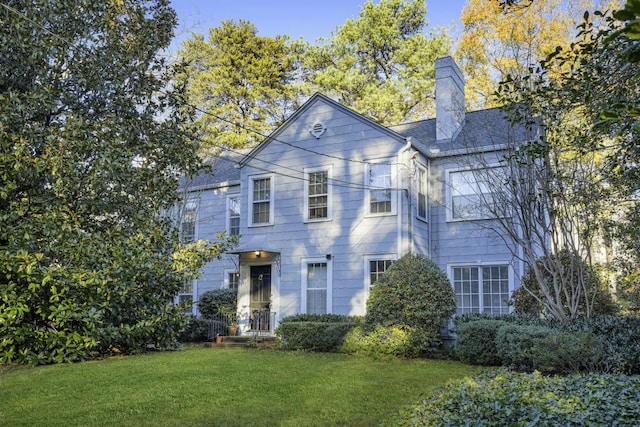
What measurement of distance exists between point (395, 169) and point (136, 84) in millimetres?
9148

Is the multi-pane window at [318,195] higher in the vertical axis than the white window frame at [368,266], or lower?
higher

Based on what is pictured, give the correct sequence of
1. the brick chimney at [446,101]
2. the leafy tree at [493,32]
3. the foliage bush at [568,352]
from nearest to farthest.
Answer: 1. the foliage bush at [568,352]
2. the leafy tree at [493,32]
3. the brick chimney at [446,101]

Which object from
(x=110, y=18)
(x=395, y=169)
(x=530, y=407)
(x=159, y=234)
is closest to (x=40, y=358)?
(x=159, y=234)

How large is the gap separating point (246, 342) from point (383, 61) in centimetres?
1892

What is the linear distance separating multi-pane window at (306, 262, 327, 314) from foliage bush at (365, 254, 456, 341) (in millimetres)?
3063

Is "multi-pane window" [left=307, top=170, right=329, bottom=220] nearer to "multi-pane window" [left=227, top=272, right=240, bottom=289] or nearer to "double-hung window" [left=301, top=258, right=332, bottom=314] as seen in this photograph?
"double-hung window" [left=301, top=258, right=332, bottom=314]

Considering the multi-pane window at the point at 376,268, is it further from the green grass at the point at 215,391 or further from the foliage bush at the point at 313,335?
the green grass at the point at 215,391

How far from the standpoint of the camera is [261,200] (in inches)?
646

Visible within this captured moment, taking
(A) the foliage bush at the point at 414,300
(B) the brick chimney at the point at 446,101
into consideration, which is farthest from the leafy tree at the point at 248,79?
(A) the foliage bush at the point at 414,300

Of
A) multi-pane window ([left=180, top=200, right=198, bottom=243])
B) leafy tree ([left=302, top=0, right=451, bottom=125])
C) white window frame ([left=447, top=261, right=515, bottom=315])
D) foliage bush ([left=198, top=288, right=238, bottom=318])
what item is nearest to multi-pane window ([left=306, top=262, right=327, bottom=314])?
foliage bush ([left=198, top=288, right=238, bottom=318])

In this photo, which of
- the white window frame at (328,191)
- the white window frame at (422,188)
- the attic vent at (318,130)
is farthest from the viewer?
the attic vent at (318,130)

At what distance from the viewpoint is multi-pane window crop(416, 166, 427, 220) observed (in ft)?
48.6

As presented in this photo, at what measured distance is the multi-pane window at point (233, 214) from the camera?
1853 cm

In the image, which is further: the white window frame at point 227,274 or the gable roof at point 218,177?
the gable roof at point 218,177
